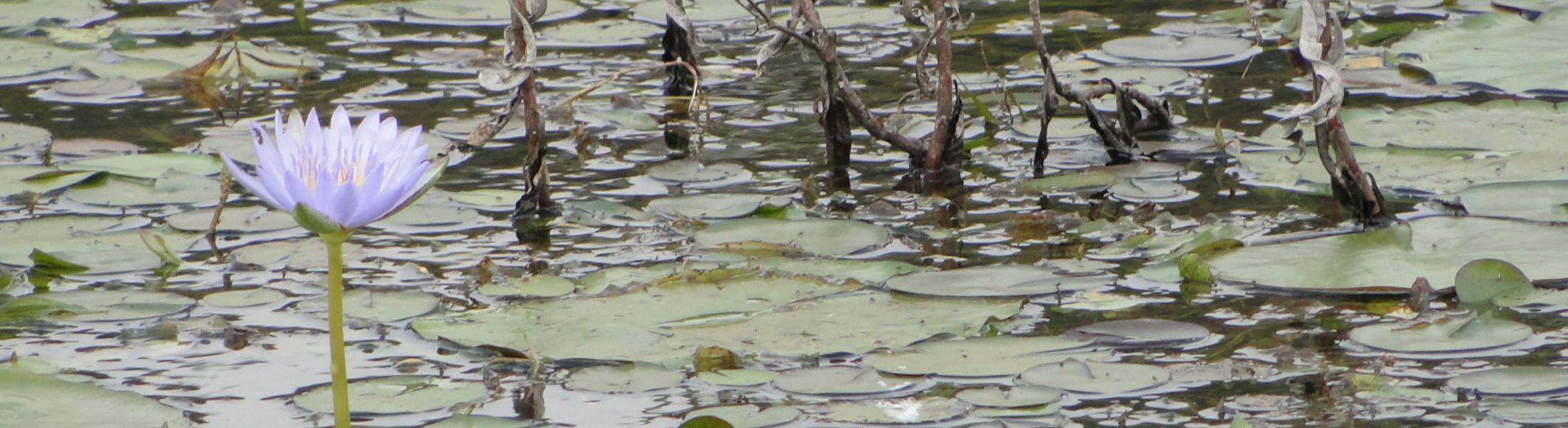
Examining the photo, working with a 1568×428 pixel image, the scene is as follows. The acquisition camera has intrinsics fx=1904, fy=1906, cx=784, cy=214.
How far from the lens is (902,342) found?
3188mm

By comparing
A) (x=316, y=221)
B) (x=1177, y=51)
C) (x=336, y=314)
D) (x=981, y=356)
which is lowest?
(x=1177, y=51)

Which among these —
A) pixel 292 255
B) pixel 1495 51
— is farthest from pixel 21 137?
pixel 1495 51

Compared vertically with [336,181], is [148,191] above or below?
below

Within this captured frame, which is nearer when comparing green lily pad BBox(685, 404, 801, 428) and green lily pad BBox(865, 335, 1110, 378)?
green lily pad BBox(685, 404, 801, 428)

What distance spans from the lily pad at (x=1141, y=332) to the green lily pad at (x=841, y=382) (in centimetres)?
37

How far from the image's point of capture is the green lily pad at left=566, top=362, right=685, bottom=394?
3.01 m

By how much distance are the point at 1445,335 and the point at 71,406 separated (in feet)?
7.15

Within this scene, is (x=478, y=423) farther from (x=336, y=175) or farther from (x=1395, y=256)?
(x=1395, y=256)

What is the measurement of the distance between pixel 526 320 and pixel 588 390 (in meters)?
0.39

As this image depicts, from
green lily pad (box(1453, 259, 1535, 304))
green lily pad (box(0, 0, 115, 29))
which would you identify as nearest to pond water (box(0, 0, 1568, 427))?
green lily pad (box(1453, 259, 1535, 304))

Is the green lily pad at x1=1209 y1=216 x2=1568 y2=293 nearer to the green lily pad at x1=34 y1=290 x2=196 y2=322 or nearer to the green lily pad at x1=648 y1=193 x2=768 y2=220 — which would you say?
the green lily pad at x1=648 y1=193 x2=768 y2=220

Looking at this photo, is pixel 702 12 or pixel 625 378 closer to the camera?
pixel 625 378

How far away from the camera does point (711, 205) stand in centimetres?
423

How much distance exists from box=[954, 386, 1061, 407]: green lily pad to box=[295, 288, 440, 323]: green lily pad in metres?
1.10
